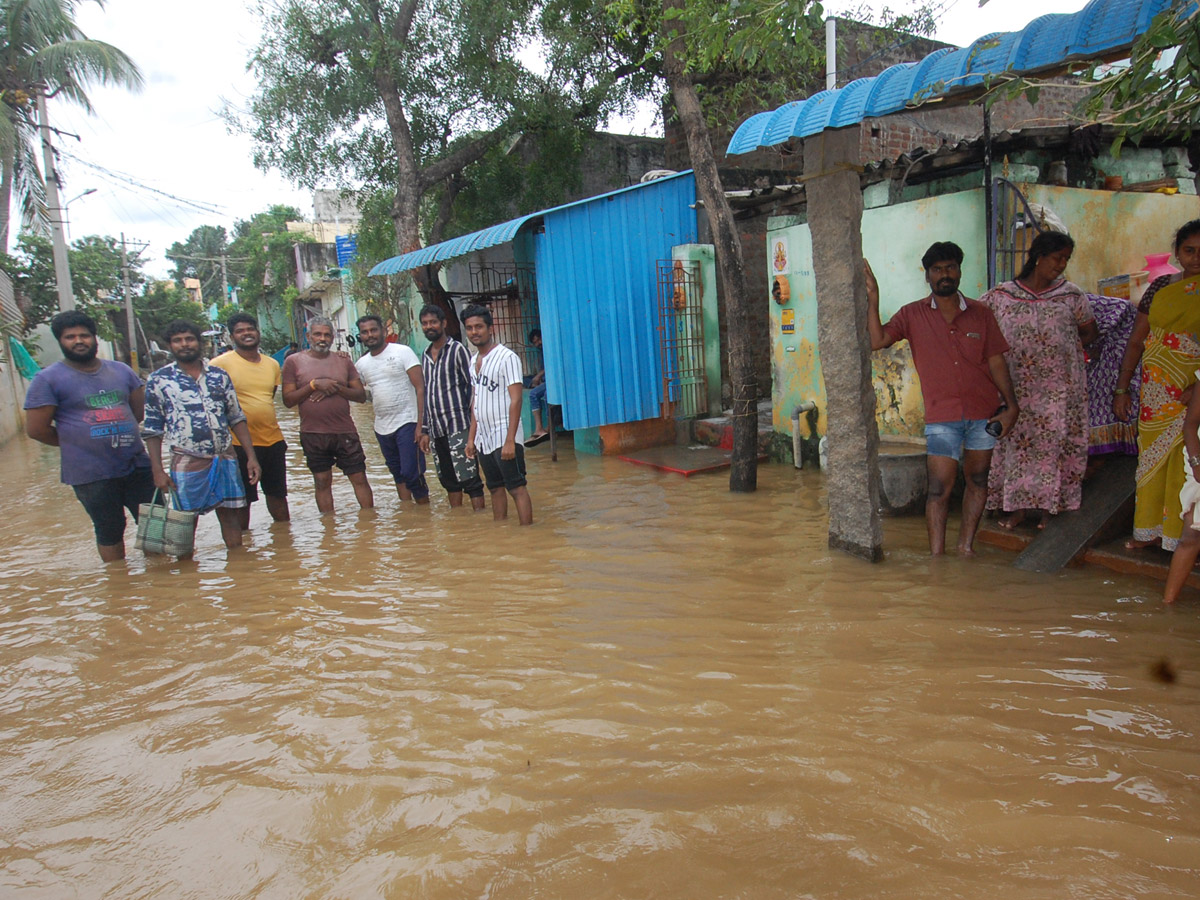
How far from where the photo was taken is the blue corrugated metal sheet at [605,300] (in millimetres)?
8852

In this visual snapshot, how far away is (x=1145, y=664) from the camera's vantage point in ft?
10.1

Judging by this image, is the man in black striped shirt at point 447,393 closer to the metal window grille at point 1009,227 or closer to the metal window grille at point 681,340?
the metal window grille at point 681,340

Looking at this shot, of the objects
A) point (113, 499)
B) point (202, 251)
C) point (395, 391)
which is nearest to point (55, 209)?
point (395, 391)

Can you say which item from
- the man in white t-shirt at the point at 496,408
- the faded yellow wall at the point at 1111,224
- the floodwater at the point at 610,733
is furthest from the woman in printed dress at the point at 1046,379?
the man in white t-shirt at the point at 496,408

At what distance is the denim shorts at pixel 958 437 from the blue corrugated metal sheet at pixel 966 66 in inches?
68.6

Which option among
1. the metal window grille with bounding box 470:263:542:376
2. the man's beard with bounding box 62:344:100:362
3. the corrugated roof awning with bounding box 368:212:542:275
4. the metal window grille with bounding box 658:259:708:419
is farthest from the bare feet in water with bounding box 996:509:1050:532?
the metal window grille with bounding box 470:263:542:376

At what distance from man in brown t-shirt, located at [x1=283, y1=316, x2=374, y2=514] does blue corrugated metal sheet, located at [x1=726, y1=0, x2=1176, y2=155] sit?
354cm

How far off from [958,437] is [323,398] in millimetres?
4686

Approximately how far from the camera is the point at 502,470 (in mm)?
5793

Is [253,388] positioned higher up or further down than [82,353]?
further down

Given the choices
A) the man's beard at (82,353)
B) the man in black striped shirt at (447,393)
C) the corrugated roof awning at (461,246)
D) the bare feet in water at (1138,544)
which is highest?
the corrugated roof awning at (461,246)

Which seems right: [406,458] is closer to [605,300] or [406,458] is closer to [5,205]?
[605,300]

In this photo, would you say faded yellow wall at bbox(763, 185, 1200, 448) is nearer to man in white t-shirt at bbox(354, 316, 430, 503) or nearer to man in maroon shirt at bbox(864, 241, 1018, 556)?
man in maroon shirt at bbox(864, 241, 1018, 556)

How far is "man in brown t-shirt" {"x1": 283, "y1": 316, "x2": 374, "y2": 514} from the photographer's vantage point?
20.4 feet
